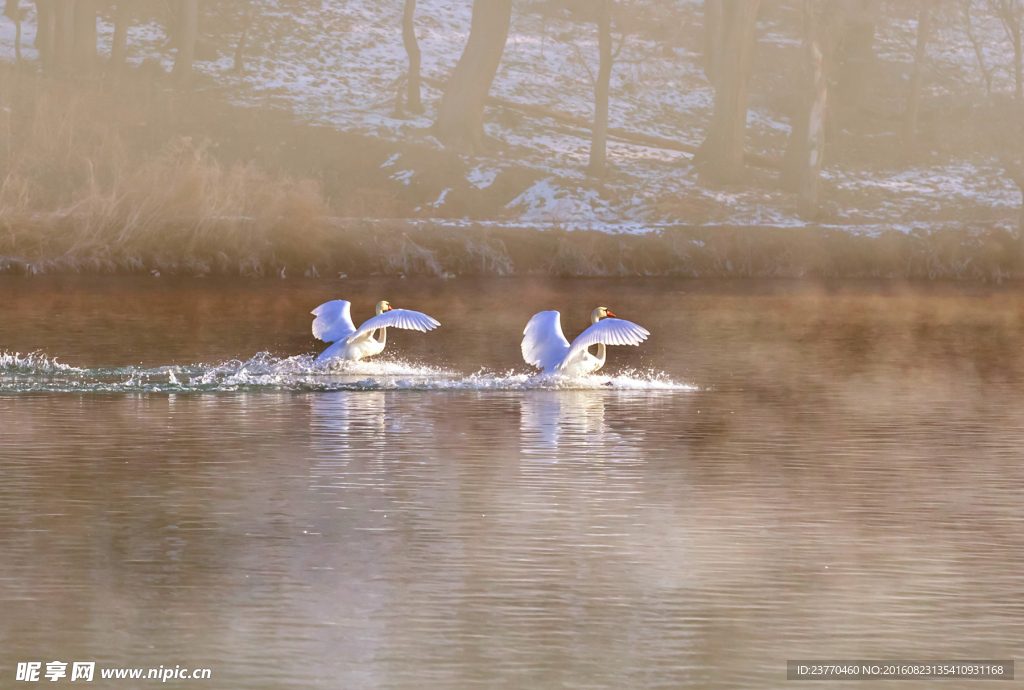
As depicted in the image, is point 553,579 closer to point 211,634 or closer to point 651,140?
point 211,634

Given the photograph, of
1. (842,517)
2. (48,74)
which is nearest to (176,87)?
(48,74)

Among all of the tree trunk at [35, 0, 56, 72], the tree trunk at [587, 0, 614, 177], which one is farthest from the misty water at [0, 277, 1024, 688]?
the tree trunk at [35, 0, 56, 72]

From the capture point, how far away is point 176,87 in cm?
5403

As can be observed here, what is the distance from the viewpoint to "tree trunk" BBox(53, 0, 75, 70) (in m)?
51.0

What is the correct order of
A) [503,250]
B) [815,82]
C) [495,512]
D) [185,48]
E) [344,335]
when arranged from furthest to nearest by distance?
[185,48], [815,82], [503,250], [344,335], [495,512]

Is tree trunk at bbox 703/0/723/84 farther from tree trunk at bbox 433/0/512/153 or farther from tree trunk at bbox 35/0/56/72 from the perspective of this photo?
tree trunk at bbox 35/0/56/72

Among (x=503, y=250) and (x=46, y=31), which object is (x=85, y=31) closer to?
(x=46, y=31)

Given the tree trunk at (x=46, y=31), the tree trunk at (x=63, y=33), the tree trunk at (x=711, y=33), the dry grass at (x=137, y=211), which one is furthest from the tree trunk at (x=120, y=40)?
the tree trunk at (x=711, y=33)

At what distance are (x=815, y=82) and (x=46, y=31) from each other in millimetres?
24370

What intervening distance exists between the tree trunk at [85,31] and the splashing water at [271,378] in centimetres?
3199

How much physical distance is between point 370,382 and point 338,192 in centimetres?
2714

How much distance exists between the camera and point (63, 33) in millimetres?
51125

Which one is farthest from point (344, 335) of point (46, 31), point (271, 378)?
point (46, 31)

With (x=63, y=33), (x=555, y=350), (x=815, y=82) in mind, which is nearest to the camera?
(x=555, y=350)
